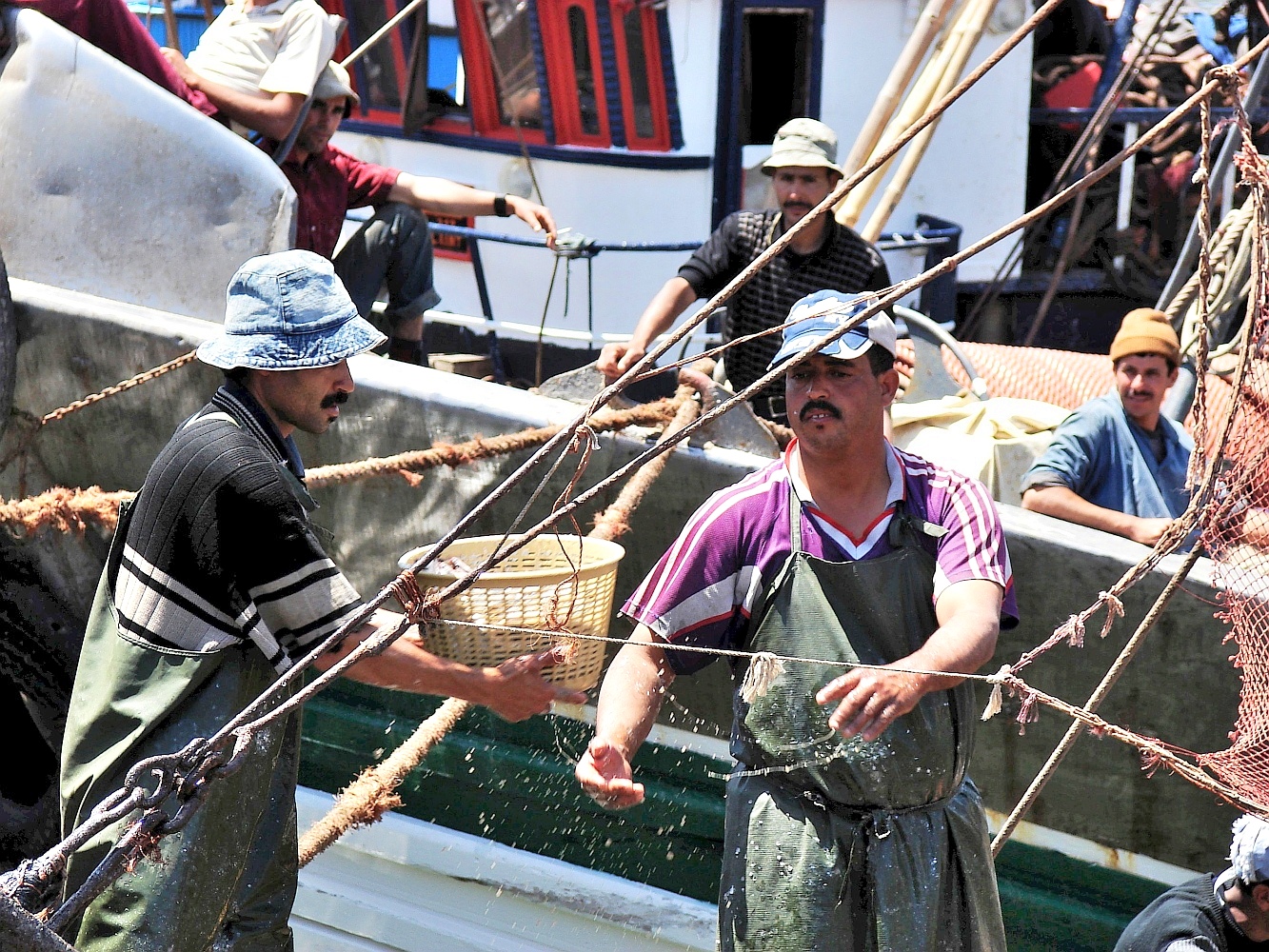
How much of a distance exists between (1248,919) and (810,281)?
253 centimetres

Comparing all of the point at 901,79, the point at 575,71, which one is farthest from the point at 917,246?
Result: the point at 575,71

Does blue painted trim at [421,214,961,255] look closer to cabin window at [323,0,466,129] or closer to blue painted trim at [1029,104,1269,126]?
cabin window at [323,0,466,129]

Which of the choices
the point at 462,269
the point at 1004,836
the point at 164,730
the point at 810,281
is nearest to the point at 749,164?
the point at 462,269

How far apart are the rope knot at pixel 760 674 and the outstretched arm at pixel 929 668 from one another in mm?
113

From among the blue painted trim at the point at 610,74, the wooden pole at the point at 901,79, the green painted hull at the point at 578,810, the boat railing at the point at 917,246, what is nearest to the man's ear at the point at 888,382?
the green painted hull at the point at 578,810

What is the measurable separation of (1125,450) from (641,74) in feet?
18.3

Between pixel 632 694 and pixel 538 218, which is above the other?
pixel 538 218

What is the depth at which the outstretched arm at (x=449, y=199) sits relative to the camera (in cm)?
587

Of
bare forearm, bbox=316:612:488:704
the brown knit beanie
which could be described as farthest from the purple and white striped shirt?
the brown knit beanie

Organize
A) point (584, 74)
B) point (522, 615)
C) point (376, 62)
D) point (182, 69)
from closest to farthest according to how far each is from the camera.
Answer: point (522, 615) < point (182, 69) < point (584, 74) < point (376, 62)

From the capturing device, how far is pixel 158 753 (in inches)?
106

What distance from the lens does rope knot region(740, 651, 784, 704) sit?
261cm

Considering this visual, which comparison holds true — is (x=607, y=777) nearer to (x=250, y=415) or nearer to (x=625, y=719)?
(x=625, y=719)

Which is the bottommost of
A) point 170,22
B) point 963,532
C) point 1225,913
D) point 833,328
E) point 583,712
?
point 583,712
